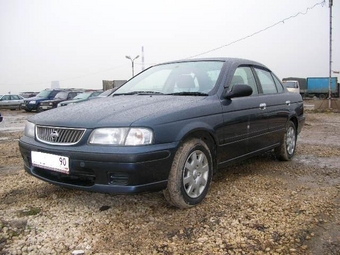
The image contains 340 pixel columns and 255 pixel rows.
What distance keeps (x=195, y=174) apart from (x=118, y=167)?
81 cm

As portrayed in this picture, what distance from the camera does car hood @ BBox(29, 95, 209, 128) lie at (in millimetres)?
2615

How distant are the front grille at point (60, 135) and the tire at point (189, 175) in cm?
83

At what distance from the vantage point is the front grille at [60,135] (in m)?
2.65

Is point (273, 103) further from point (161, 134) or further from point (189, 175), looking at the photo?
point (161, 134)

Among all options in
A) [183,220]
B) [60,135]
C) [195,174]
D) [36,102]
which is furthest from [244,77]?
[36,102]

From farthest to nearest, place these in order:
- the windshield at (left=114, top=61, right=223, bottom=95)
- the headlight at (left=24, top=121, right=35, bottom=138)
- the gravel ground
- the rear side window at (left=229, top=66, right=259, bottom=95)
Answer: the rear side window at (left=229, top=66, right=259, bottom=95)
the windshield at (left=114, top=61, right=223, bottom=95)
the headlight at (left=24, top=121, right=35, bottom=138)
the gravel ground

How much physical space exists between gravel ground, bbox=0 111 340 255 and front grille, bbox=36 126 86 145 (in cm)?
67

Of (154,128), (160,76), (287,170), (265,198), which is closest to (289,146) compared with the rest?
(287,170)

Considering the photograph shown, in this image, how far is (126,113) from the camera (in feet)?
9.02

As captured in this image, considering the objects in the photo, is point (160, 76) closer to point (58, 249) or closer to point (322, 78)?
point (58, 249)

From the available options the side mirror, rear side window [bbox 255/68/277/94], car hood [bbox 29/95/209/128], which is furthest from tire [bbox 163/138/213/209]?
rear side window [bbox 255/68/277/94]

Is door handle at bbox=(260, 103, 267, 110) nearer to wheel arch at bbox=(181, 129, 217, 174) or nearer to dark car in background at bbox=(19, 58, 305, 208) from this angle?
dark car in background at bbox=(19, 58, 305, 208)

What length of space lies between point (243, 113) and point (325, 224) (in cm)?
143

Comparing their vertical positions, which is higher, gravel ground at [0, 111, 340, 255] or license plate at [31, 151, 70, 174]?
license plate at [31, 151, 70, 174]
